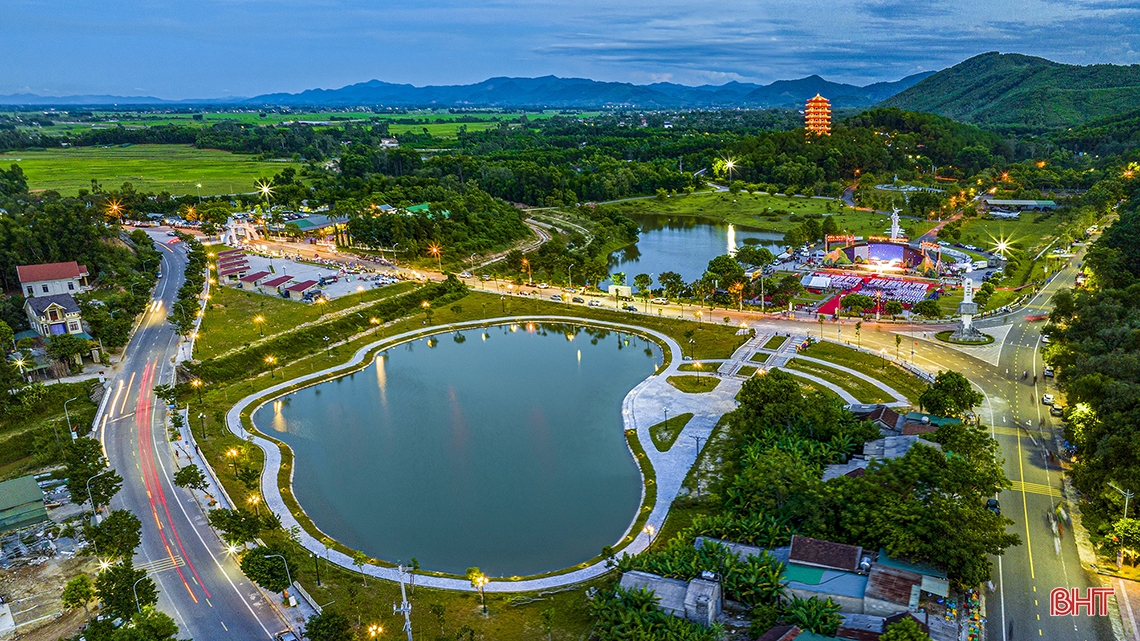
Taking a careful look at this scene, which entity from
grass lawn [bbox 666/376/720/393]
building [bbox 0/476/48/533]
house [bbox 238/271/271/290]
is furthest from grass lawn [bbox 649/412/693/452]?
house [bbox 238/271/271/290]

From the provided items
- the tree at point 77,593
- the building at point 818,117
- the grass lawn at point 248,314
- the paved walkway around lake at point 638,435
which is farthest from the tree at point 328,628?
the building at point 818,117

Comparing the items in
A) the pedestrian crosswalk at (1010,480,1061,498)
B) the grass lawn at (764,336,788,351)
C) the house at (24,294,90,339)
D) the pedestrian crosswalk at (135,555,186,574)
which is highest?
the house at (24,294,90,339)

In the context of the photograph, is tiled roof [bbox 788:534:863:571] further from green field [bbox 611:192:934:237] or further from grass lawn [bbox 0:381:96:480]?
green field [bbox 611:192:934:237]

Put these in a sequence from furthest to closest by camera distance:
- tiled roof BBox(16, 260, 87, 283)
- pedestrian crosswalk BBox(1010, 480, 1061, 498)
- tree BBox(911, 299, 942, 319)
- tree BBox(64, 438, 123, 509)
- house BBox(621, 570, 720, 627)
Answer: tiled roof BBox(16, 260, 87, 283) < tree BBox(911, 299, 942, 319) < tree BBox(64, 438, 123, 509) < pedestrian crosswalk BBox(1010, 480, 1061, 498) < house BBox(621, 570, 720, 627)

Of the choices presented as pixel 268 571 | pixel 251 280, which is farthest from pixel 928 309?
pixel 251 280

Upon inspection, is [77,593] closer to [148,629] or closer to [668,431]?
[148,629]

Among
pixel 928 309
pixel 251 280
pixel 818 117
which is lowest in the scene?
pixel 928 309
